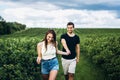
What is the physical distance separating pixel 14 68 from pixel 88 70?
292 inches

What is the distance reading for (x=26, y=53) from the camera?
56.5 feet

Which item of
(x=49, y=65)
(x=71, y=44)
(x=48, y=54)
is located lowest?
(x=49, y=65)

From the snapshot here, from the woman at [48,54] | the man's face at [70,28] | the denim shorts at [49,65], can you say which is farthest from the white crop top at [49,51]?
the man's face at [70,28]

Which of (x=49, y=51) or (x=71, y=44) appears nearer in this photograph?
(x=49, y=51)

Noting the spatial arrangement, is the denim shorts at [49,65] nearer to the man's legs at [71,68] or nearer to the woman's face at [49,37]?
the woman's face at [49,37]

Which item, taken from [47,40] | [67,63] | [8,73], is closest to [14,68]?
[8,73]

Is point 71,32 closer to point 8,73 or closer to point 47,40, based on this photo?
point 47,40

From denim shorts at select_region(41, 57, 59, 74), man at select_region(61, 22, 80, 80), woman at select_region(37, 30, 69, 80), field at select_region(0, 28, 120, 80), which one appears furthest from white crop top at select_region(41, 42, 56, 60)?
field at select_region(0, 28, 120, 80)

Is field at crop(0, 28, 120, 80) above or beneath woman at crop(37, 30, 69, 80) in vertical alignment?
beneath

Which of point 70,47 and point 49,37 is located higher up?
point 49,37

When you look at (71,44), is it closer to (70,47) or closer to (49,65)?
(70,47)

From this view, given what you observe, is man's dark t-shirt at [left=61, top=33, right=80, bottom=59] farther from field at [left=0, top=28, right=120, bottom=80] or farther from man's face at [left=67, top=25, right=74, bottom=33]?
field at [left=0, top=28, right=120, bottom=80]

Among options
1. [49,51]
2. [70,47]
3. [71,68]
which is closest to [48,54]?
[49,51]

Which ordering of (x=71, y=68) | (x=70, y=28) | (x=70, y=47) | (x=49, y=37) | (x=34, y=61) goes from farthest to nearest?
(x=34, y=61) < (x=71, y=68) < (x=70, y=47) < (x=70, y=28) < (x=49, y=37)
